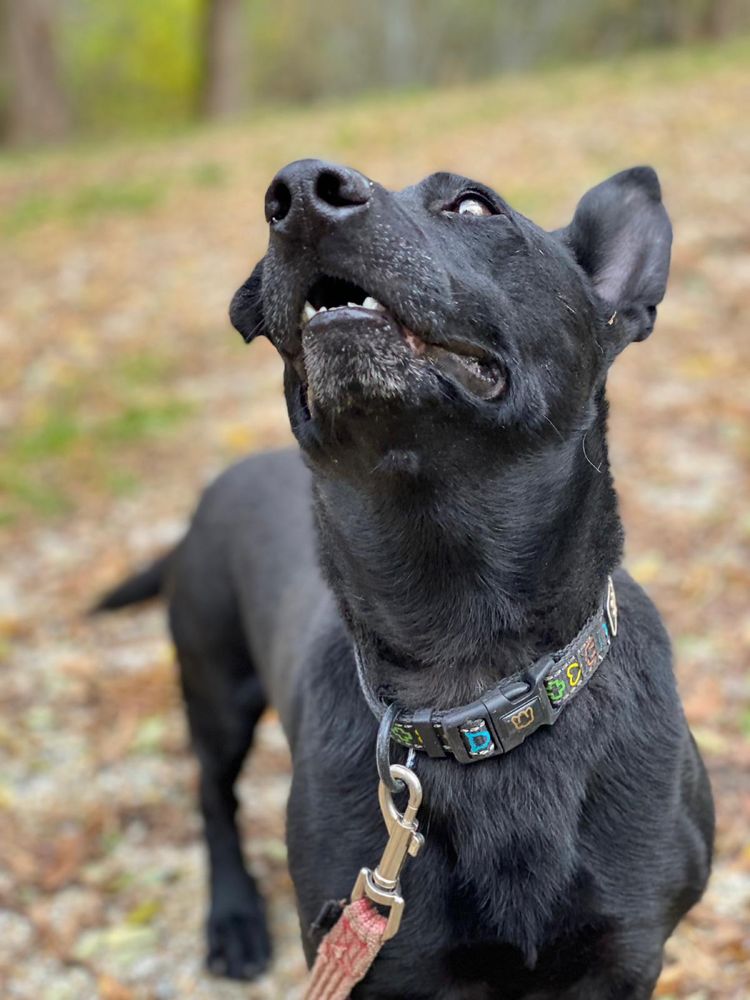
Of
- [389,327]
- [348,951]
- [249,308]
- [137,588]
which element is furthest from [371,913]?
[137,588]

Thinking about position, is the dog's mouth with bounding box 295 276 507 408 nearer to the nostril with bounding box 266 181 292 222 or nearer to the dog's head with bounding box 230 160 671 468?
the dog's head with bounding box 230 160 671 468

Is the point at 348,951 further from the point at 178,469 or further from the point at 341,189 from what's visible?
the point at 178,469

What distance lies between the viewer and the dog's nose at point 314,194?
2.07 metres

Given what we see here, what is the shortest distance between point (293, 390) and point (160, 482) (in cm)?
462

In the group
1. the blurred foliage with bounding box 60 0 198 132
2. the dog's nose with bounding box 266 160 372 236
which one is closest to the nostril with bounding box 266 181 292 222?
the dog's nose with bounding box 266 160 372 236

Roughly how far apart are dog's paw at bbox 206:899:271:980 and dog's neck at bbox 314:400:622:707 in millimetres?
1585

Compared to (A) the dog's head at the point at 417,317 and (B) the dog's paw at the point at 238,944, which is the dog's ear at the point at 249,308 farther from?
(B) the dog's paw at the point at 238,944

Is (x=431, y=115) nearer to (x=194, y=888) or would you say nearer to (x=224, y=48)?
(x=224, y=48)

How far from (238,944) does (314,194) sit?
2536 millimetres

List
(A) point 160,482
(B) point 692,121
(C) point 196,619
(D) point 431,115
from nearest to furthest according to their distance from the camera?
(C) point 196,619, (A) point 160,482, (B) point 692,121, (D) point 431,115

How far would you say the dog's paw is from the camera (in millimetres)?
3721

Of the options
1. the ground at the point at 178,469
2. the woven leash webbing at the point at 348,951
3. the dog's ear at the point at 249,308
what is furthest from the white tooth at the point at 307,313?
the ground at the point at 178,469

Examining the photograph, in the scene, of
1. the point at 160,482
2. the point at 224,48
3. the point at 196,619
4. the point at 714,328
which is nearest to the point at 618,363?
the point at 714,328

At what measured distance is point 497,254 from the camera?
246 centimetres
